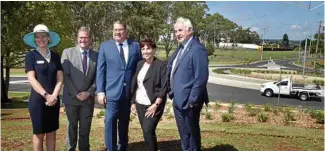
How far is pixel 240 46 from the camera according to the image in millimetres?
130875

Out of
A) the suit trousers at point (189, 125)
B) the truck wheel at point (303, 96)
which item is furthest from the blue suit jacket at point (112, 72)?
the truck wheel at point (303, 96)

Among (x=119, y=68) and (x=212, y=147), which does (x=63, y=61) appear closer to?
(x=119, y=68)

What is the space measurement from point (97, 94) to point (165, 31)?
4559cm

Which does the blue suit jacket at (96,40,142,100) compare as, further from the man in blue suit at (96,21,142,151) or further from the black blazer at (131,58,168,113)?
the black blazer at (131,58,168,113)

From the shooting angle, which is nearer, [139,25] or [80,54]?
[80,54]

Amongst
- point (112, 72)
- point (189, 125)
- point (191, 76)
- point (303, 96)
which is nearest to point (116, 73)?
point (112, 72)

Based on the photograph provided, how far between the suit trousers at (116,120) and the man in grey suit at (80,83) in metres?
0.27

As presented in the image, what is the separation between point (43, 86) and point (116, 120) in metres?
1.17

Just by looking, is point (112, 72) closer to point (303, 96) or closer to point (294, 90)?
point (303, 96)

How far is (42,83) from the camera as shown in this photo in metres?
4.72

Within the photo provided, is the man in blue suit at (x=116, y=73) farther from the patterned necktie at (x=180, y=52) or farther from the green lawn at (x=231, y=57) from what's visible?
the green lawn at (x=231, y=57)

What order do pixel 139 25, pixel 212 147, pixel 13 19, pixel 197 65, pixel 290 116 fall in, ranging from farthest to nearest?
pixel 139 25 → pixel 13 19 → pixel 290 116 → pixel 212 147 → pixel 197 65

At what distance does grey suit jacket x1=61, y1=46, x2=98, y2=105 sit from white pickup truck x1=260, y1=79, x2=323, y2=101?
22606 millimetres

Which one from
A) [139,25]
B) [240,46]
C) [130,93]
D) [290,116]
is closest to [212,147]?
[130,93]
